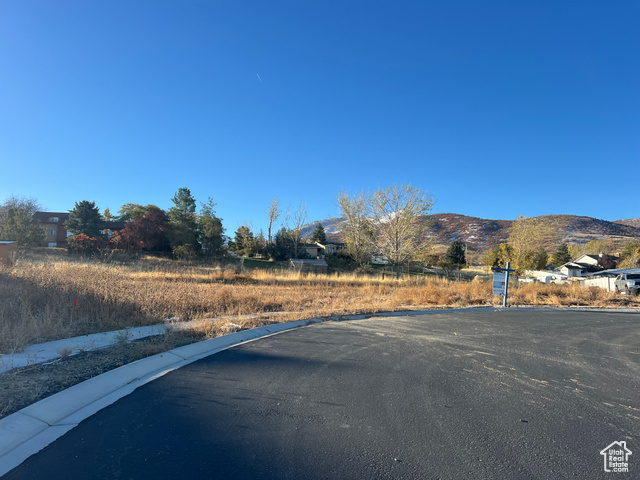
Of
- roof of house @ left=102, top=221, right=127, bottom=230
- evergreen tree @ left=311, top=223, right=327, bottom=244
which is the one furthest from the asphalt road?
evergreen tree @ left=311, top=223, right=327, bottom=244

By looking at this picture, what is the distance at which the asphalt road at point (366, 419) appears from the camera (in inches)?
108

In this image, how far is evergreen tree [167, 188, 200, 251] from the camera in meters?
39.9

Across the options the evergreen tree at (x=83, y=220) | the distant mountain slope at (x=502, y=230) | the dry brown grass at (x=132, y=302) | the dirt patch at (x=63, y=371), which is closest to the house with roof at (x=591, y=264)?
the dry brown grass at (x=132, y=302)

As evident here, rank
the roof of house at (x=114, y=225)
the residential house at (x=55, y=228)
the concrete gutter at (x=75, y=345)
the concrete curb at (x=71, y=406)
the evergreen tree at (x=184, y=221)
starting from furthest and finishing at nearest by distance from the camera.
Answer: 1. the roof of house at (x=114, y=225)
2. the residential house at (x=55, y=228)
3. the evergreen tree at (x=184, y=221)
4. the concrete gutter at (x=75, y=345)
5. the concrete curb at (x=71, y=406)

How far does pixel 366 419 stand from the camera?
360cm

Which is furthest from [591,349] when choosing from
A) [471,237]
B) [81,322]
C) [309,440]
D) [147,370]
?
[471,237]

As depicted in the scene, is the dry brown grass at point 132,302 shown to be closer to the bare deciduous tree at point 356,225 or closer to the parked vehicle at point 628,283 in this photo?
the parked vehicle at point 628,283

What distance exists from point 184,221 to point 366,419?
4122 centimetres

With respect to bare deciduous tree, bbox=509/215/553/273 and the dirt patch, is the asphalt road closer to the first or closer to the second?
the dirt patch

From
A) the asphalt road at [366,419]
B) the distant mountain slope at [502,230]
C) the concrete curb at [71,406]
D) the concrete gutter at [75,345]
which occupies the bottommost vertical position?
the concrete gutter at [75,345]

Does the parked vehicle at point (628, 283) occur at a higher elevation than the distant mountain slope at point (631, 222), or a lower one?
lower

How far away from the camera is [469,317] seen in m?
11.2

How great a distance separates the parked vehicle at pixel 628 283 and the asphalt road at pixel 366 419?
1661cm

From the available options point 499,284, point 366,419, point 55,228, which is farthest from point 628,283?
point 55,228
